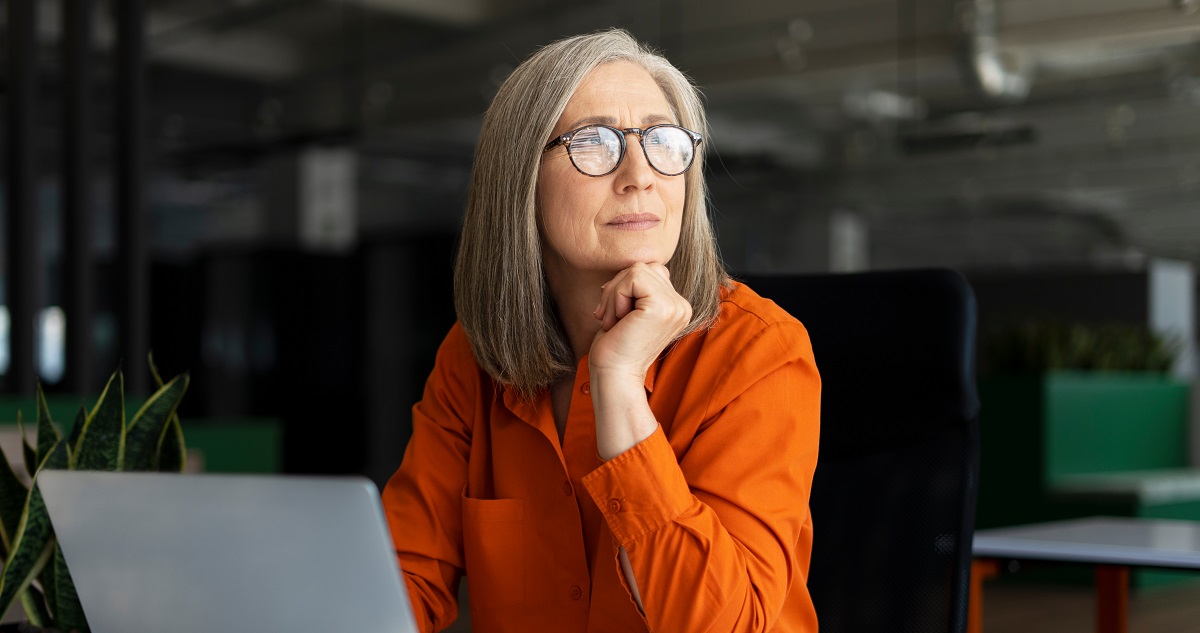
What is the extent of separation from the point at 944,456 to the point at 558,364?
19.9 inches

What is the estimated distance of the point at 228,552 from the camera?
2.80 ft

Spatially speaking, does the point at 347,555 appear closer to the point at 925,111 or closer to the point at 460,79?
the point at 925,111

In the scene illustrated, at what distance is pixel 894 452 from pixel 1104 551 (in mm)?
539

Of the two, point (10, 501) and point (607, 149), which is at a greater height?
point (607, 149)

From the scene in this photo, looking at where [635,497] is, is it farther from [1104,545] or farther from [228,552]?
[1104,545]

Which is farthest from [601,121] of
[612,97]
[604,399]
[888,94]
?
[888,94]

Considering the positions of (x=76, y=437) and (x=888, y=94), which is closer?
(x=76, y=437)

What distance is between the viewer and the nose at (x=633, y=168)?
1.26 meters

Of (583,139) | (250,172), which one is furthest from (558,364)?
(250,172)

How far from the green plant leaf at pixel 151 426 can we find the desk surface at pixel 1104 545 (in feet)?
3.83

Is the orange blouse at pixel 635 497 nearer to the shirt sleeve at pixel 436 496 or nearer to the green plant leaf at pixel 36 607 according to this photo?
the shirt sleeve at pixel 436 496

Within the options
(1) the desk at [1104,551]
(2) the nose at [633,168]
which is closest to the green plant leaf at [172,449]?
(2) the nose at [633,168]

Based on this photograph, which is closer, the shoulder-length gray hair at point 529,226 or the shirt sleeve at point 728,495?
the shirt sleeve at point 728,495

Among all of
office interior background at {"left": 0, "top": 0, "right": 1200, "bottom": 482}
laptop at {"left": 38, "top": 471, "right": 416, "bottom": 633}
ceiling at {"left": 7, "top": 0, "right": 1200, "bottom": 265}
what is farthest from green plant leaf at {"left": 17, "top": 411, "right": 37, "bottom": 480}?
ceiling at {"left": 7, "top": 0, "right": 1200, "bottom": 265}
